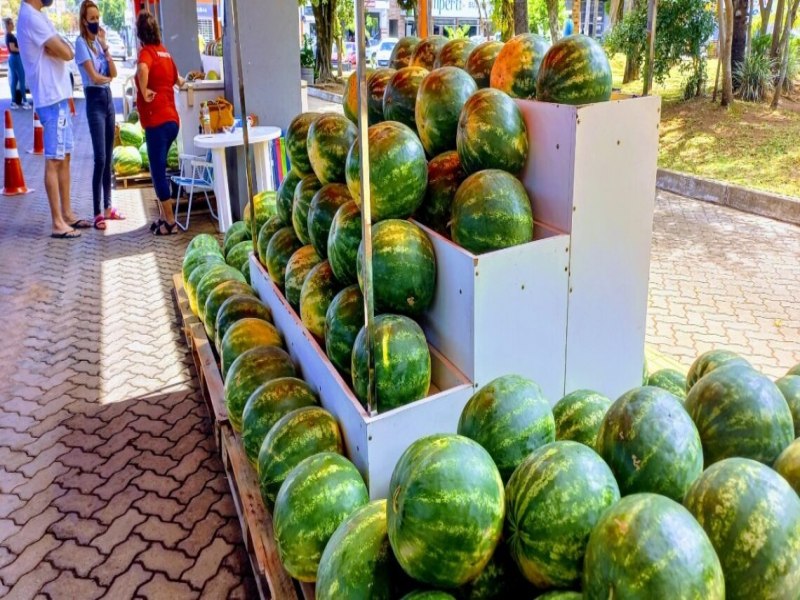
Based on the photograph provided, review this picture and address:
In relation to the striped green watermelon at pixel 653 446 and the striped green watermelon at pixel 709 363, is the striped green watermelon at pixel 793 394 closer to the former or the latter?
the striped green watermelon at pixel 709 363

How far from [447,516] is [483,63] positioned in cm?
209

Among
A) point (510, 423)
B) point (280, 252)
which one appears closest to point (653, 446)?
point (510, 423)

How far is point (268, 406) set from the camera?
2.73m

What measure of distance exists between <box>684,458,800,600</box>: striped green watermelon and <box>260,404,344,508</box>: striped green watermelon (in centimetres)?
129

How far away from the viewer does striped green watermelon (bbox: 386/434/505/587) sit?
5.13 feet

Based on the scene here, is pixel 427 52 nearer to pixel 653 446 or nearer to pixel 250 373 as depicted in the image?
pixel 250 373

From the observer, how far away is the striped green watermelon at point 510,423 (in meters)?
1.91

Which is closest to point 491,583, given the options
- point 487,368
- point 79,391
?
point 487,368

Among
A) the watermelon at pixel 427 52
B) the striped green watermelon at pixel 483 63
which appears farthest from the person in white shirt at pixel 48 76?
the striped green watermelon at pixel 483 63

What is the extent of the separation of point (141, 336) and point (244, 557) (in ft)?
9.16

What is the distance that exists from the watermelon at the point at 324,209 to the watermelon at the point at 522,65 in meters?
0.78

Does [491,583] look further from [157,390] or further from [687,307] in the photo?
[687,307]

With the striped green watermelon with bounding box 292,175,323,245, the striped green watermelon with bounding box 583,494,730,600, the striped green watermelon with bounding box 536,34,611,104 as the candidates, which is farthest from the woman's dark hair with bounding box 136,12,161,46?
the striped green watermelon with bounding box 583,494,730,600

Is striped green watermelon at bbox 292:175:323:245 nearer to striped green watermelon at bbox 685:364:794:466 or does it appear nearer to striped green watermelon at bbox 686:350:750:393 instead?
striped green watermelon at bbox 686:350:750:393
